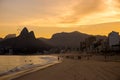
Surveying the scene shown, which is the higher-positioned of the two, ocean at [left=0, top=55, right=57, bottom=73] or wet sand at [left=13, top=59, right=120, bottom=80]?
ocean at [left=0, top=55, right=57, bottom=73]

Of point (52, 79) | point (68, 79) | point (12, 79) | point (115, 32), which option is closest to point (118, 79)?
point (68, 79)

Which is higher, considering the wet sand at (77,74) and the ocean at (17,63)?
the ocean at (17,63)

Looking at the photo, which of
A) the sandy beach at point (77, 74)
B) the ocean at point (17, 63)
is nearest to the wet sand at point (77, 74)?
the sandy beach at point (77, 74)

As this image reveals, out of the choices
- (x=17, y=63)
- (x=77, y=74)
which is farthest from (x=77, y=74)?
(x=17, y=63)

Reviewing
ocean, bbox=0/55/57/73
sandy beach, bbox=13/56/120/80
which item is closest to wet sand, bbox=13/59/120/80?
sandy beach, bbox=13/56/120/80

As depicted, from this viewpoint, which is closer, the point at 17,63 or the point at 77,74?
the point at 77,74

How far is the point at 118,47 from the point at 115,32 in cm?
2724

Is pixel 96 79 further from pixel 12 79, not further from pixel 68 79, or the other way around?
pixel 12 79

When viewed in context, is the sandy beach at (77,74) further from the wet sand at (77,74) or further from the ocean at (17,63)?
the ocean at (17,63)

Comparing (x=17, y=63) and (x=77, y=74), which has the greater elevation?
(x=17, y=63)

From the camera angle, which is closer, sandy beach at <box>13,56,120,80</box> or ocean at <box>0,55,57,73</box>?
sandy beach at <box>13,56,120,80</box>

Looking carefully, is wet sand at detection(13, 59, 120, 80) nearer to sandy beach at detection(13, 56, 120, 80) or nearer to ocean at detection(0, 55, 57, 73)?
sandy beach at detection(13, 56, 120, 80)

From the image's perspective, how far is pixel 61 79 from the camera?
72.7ft

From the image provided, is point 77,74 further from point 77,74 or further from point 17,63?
point 17,63
